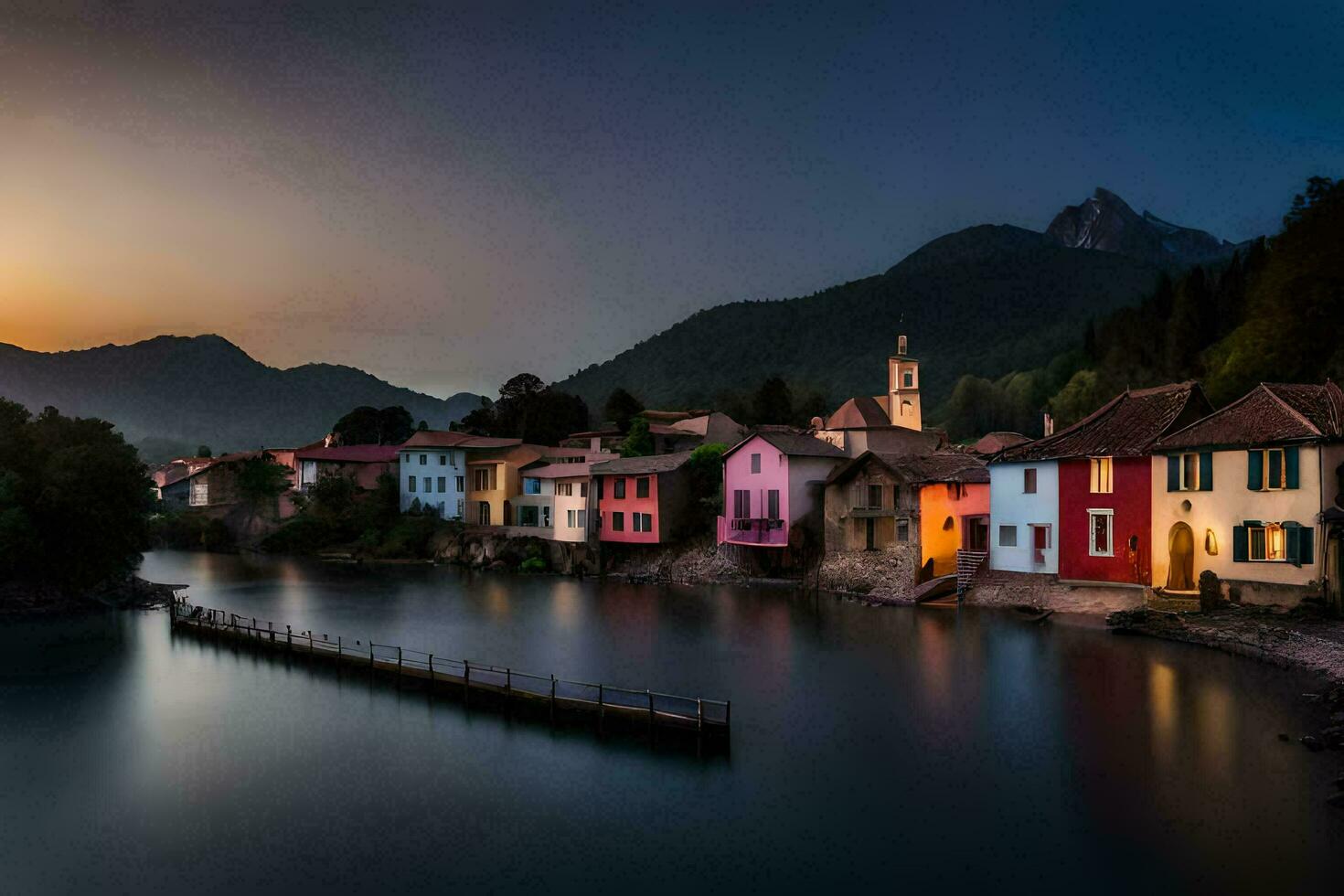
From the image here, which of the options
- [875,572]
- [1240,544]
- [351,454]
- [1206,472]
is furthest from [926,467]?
[351,454]

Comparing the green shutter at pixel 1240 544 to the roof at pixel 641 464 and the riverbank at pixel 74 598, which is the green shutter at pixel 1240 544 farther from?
the riverbank at pixel 74 598

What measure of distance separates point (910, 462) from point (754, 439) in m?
9.38

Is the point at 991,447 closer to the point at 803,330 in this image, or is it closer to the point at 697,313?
the point at 803,330

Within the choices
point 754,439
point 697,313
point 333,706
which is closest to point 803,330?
point 697,313

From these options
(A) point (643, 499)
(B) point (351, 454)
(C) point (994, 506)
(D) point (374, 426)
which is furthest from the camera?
(D) point (374, 426)

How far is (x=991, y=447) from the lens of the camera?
217 feet

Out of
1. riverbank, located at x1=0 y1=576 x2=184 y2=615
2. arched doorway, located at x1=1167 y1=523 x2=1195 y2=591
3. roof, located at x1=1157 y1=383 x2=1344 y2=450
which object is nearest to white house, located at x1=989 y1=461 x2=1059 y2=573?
arched doorway, located at x1=1167 y1=523 x2=1195 y2=591

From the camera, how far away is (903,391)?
251 feet

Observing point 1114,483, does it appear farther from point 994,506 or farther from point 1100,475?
point 994,506

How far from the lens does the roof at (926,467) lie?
4281 cm

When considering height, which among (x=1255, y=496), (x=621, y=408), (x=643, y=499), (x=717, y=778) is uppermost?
(x=621, y=408)

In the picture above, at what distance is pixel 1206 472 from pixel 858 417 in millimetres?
37297

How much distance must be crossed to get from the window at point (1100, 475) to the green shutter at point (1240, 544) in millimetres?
5284

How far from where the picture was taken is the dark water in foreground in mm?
15359
